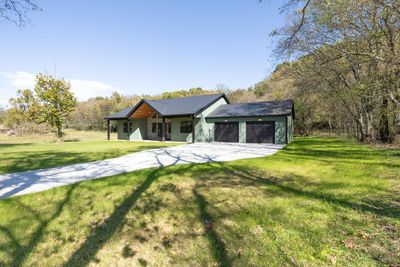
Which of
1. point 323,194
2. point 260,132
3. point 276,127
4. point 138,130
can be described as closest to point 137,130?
point 138,130

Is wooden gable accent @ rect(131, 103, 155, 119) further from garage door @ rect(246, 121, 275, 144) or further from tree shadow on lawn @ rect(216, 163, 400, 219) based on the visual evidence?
tree shadow on lawn @ rect(216, 163, 400, 219)

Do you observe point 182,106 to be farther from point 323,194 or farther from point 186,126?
point 323,194

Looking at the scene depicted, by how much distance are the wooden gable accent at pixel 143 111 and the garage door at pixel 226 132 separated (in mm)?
6826

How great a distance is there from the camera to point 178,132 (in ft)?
72.5

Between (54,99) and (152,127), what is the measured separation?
10.5 meters

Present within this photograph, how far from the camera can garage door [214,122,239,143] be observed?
19734 mm

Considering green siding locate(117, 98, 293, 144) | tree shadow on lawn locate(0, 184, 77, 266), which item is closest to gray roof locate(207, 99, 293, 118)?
green siding locate(117, 98, 293, 144)

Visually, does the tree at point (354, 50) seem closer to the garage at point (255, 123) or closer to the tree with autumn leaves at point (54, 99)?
the garage at point (255, 123)

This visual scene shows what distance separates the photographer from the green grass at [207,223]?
301 cm

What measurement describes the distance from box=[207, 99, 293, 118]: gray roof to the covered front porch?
9.19ft

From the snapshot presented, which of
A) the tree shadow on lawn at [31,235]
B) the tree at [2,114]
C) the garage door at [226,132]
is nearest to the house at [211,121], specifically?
the garage door at [226,132]

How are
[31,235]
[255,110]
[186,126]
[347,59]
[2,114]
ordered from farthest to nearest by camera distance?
1. [2,114]
2. [186,126]
3. [255,110]
4. [347,59]
5. [31,235]

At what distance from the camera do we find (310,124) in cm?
2956

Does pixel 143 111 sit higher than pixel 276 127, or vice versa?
pixel 143 111
